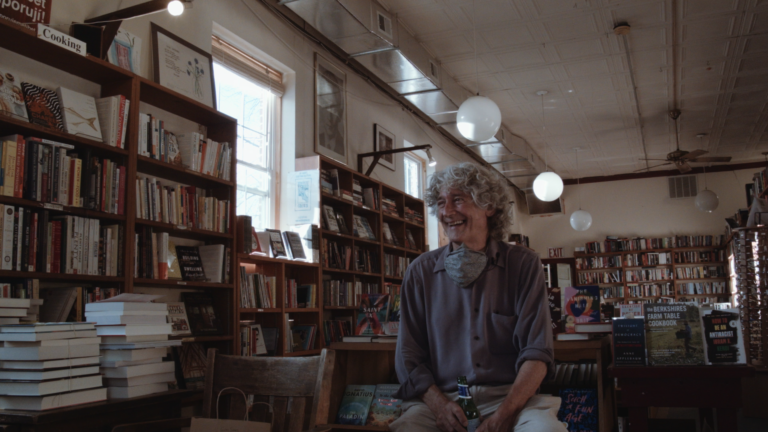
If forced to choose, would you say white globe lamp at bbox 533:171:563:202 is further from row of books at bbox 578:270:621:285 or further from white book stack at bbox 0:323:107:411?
row of books at bbox 578:270:621:285

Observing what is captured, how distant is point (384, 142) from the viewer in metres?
7.18

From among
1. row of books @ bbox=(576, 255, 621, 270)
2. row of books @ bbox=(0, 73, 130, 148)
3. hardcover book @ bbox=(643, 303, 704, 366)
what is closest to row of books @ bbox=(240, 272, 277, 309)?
row of books @ bbox=(0, 73, 130, 148)

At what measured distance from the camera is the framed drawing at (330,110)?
5.81 m

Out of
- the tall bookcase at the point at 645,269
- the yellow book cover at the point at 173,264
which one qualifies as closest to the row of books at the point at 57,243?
the yellow book cover at the point at 173,264

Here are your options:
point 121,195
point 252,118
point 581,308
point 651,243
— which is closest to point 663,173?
point 651,243

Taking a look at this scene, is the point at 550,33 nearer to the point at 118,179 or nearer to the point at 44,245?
the point at 118,179

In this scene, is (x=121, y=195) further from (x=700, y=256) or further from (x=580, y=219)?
(x=700, y=256)

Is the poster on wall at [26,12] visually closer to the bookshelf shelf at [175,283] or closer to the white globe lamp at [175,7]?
the white globe lamp at [175,7]

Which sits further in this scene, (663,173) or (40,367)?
(663,173)

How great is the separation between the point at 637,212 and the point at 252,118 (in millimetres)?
10540

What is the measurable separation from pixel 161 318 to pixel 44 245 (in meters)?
0.62

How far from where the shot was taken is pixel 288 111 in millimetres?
5445

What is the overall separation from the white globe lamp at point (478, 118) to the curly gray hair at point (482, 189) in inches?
87.8

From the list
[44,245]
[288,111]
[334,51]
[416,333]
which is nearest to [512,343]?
[416,333]
